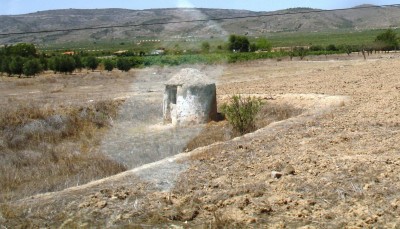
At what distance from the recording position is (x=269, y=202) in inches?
302

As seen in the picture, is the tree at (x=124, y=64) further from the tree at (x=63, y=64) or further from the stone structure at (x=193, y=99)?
the stone structure at (x=193, y=99)

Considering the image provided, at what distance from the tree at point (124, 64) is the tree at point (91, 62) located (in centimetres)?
382

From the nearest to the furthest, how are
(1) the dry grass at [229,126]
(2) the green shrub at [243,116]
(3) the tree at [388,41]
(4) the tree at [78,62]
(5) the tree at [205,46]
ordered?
(5) the tree at [205,46]
(1) the dry grass at [229,126]
(2) the green shrub at [243,116]
(4) the tree at [78,62]
(3) the tree at [388,41]

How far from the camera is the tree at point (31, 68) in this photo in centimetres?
4522

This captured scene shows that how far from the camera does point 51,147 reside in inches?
587

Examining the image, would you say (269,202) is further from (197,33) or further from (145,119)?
(145,119)

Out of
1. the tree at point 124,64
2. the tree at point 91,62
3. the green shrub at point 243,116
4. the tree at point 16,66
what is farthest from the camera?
the tree at point 91,62

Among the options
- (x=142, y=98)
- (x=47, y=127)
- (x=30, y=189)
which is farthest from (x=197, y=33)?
(x=142, y=98)

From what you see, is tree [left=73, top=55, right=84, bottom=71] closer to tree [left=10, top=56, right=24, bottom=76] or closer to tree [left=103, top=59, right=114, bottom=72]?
tree [left=103, top=59, right=114, bottom=72]

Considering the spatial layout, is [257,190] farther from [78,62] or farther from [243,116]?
[78,62]

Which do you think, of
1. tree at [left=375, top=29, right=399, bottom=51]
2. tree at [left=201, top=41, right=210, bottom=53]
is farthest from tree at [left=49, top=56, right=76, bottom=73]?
tree at [left=201, top=41, right=210, bottom=53]

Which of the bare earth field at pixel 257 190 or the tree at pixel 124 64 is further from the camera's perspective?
the tree at pixel 124 64

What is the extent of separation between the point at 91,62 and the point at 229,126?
37.4 metres

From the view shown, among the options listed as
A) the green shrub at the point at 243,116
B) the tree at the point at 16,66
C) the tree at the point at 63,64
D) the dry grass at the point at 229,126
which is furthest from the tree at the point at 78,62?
the green shrub at the point at 243,116
